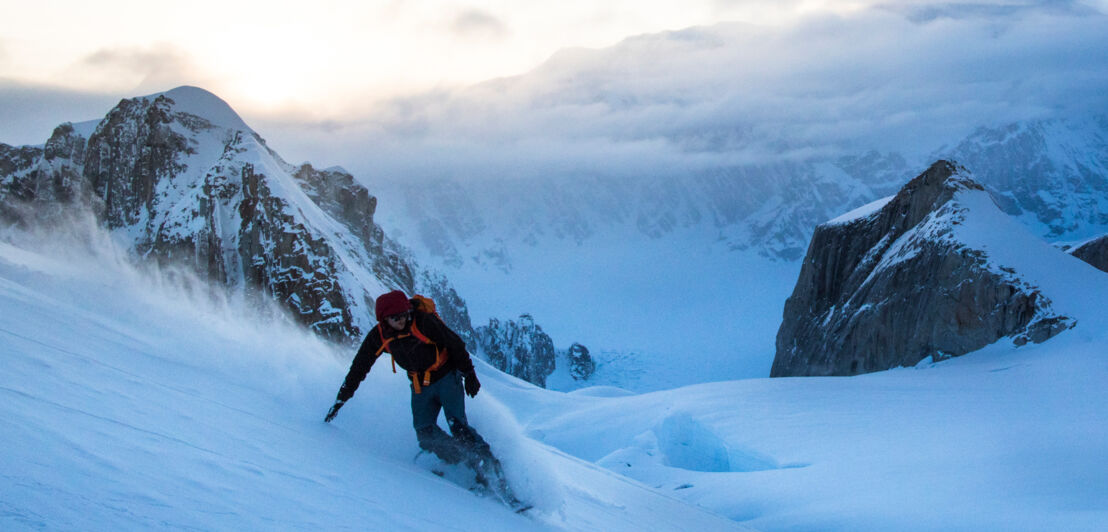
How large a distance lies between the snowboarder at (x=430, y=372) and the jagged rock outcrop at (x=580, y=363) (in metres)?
143

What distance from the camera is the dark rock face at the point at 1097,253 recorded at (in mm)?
45656

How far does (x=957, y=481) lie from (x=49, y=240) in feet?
240

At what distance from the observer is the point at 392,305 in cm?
648

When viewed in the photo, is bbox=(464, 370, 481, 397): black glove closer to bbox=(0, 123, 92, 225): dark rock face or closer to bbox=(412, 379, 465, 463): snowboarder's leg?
bbox=(412, 379, 465, 463): snowboarder's leg

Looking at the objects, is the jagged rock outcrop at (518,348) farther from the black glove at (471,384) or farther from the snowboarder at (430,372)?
the black glove at (471,384)

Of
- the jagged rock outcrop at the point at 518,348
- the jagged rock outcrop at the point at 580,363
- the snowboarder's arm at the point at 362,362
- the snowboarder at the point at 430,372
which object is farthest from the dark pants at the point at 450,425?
the jagged rock outcrop at the point at 580,363

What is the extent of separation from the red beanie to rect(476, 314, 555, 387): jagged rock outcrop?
11316 centimetres

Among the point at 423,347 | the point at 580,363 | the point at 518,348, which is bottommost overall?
the point at 423,347

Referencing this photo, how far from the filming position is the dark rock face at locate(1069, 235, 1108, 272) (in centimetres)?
4566

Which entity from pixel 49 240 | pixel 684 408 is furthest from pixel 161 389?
pixel 49 240

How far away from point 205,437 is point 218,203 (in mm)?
53373

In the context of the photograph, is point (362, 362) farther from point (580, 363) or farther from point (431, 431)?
point (580, 363)

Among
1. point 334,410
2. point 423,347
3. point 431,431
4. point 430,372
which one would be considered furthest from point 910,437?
point 334,410

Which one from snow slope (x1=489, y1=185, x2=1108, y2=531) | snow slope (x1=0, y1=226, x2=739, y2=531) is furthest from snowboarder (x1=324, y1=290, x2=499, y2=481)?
snow slope (x1=489, y1=185, x2=1108, y2=531)
